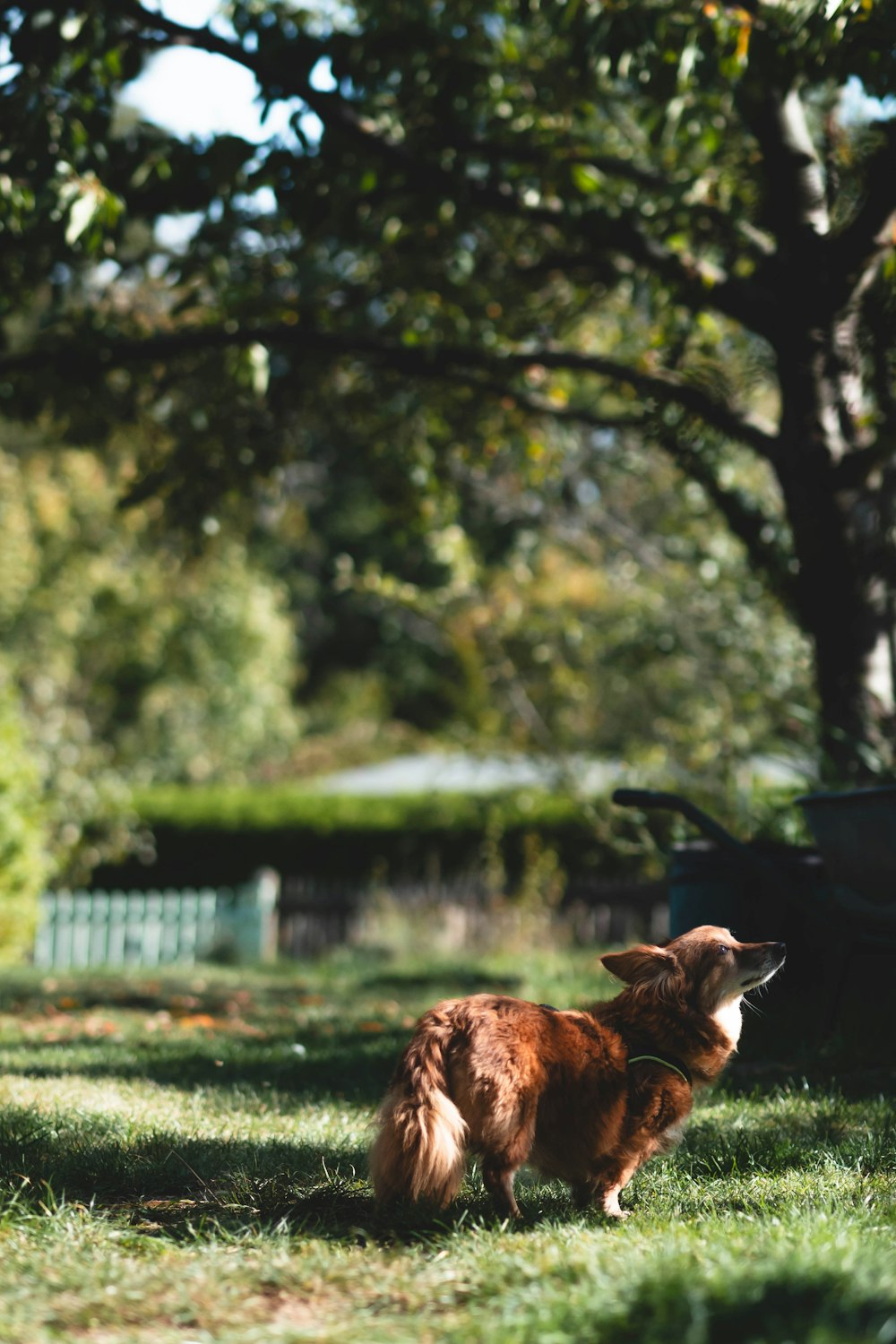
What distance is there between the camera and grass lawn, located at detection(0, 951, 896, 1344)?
2.41 m

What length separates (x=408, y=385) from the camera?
9.31 metres

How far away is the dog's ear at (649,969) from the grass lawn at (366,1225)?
56cm

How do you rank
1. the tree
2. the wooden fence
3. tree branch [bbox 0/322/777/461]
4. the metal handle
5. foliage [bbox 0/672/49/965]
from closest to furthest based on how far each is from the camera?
1. the metal handle
2. the tree
3. tree branch [bbox 0/322/777/461]
4. foliage [bbox 0/672/49/965]
5. the wooden fence

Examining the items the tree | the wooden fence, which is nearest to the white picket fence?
the wooden fence

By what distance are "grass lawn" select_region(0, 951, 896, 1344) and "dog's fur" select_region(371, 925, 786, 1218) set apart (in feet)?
0.52

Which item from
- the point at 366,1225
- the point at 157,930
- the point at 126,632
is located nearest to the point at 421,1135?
the point at 366,1225

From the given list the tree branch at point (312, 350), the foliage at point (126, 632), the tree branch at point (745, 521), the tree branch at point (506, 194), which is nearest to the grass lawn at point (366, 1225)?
the tree branch at point (745, 521)

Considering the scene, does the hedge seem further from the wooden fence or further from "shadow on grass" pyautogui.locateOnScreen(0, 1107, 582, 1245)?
"shadow on grass" pyautogui.locateOnScreen(0, 1107, 582, 1245)

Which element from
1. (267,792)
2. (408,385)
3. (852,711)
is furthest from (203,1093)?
(267,792)

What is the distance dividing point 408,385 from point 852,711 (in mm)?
4365

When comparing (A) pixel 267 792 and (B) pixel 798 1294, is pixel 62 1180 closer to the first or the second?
(B) pixel 798 1294

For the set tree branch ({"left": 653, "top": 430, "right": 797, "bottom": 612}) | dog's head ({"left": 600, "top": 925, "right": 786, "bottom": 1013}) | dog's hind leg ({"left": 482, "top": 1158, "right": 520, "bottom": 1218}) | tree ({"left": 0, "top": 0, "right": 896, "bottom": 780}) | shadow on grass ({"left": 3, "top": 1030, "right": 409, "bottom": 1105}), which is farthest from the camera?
tree branch ({"left": 653, "top": 430, "right": 797, "bottom": 612})

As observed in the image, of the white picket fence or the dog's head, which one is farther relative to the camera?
the white picket fence

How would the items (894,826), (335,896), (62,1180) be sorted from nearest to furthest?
(62,1180), (894,826), (335,896)
